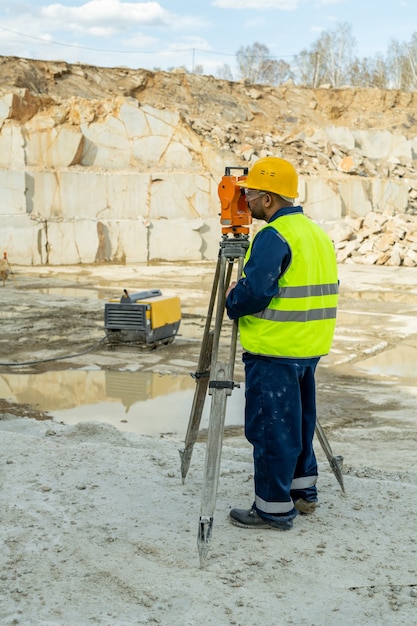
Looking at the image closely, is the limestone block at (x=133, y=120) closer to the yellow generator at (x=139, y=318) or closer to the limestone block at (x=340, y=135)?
the limestone block at (x=340, y=135)

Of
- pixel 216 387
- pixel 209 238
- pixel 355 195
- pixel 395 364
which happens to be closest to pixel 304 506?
pixel 216 387

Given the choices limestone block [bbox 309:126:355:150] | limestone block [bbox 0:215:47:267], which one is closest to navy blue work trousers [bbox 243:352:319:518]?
limestone block [bbox 0:215:47:267]

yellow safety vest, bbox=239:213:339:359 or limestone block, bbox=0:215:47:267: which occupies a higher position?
yellow safety vest, bbox=239:213:339:359

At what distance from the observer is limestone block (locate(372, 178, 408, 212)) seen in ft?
85.2

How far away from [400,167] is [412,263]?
427 inches

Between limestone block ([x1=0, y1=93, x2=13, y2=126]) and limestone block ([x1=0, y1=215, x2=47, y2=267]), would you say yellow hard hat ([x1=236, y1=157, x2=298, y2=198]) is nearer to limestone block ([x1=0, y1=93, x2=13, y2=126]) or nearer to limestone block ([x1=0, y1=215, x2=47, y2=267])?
limestone block ([x1=0, y1=215, x2=47, y2=267])

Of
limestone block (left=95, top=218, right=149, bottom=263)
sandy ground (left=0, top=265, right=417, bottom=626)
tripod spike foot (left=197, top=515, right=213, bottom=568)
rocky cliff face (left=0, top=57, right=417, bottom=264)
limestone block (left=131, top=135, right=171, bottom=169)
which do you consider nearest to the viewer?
sandy ground (left=0, top=265, right=417, bottom=626)

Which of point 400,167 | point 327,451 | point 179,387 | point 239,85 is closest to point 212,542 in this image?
point 327,451

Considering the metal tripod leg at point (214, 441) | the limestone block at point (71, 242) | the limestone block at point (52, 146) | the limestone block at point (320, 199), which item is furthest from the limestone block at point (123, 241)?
the metal tripod leg at point (214, 441)

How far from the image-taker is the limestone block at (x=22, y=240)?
2062cm

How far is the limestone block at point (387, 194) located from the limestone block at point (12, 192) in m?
11.8

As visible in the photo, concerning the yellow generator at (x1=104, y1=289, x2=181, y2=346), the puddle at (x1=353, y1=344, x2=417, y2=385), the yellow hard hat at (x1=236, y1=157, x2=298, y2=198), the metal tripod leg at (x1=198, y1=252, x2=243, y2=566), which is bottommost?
the puddle at (x1=353, y1=344, x2=417, y2=385)

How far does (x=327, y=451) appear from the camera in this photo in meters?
3.70

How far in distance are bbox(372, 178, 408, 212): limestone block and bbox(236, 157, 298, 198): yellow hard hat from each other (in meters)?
23.4
